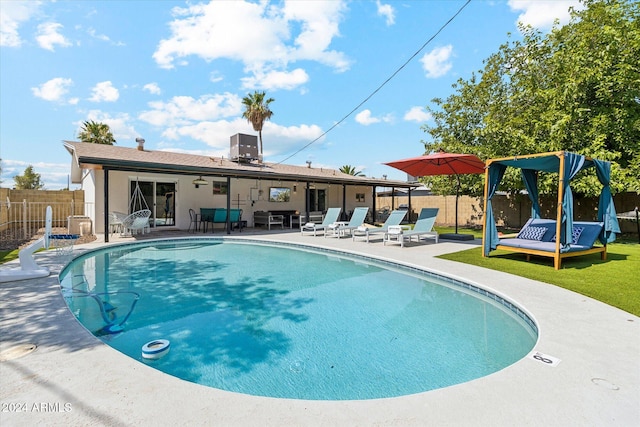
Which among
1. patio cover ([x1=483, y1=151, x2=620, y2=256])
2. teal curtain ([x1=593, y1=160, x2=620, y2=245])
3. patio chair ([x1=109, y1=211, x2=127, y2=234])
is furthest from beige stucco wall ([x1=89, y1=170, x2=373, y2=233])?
teal curtain ([x1=593, y1=160, x2=620, y2=245])

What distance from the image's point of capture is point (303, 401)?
224cm

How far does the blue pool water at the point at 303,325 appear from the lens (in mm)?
3049

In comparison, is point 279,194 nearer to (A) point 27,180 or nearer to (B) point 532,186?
(B) point 532,186

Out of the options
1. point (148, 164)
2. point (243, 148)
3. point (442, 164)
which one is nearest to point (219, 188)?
point (243, 148)

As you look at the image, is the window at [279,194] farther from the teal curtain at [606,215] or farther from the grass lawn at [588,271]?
the teal curtain at [606,215]

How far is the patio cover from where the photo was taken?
6633 millimetres

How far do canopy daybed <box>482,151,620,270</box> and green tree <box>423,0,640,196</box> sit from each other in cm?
410

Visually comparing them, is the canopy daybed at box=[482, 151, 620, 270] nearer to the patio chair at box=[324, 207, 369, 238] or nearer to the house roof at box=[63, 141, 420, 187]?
the patio chair at box=[324, 207, 369, 238]

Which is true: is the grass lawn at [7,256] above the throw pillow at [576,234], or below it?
below

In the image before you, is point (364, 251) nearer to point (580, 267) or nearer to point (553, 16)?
point (580, 267)

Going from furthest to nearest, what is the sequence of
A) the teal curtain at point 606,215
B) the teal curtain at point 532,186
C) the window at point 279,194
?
the window at point 279,194, the teal curtain at point 532,186, the teal curtain at point 606,215

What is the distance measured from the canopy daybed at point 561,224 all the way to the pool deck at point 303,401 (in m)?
3.82

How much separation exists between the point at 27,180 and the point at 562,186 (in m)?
48.9

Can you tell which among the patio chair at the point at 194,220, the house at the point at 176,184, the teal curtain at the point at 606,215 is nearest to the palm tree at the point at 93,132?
the house at the point at 176,184
